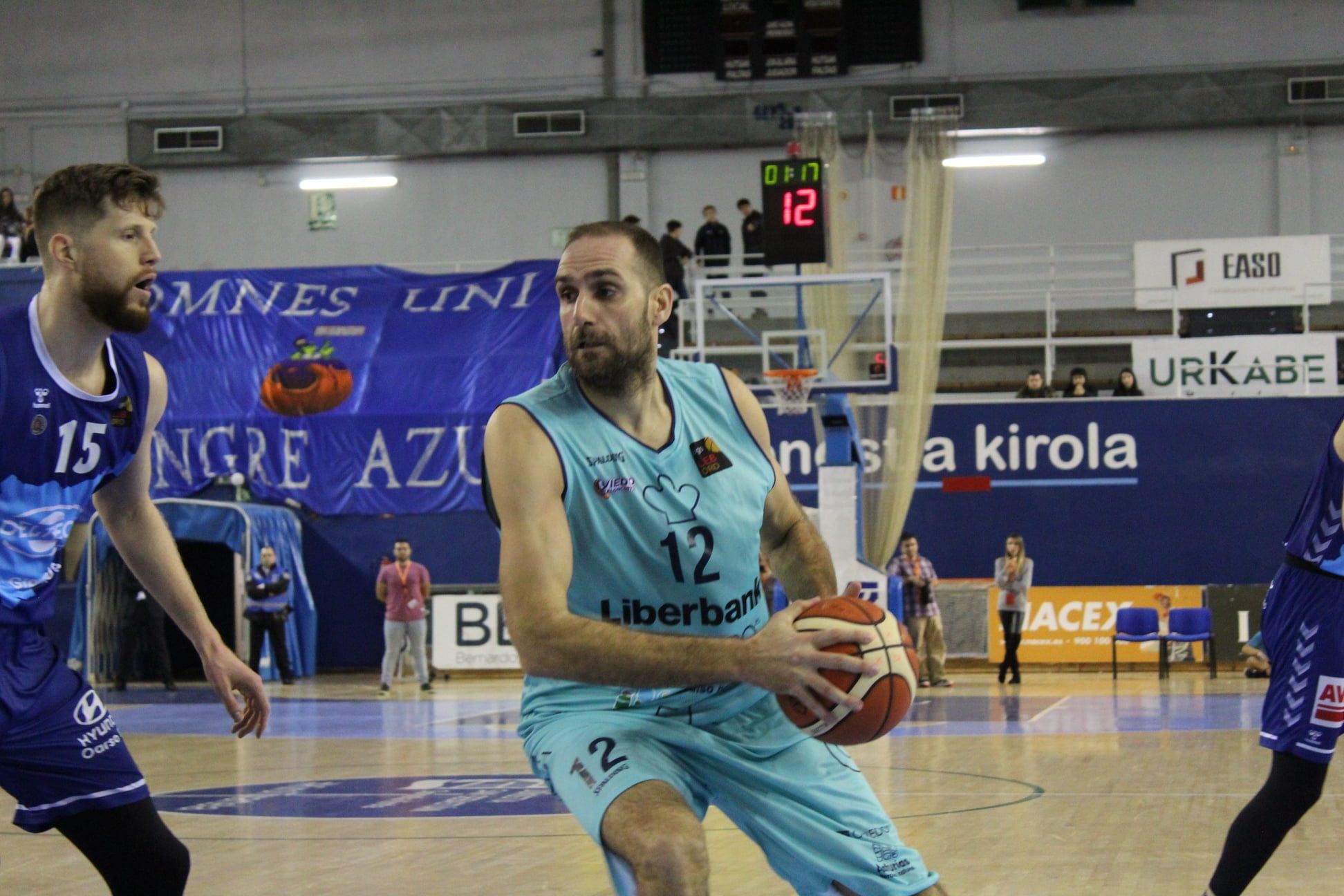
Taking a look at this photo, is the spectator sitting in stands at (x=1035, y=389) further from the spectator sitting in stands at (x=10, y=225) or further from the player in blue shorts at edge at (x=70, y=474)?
the player in blue shorts at edge at (x=70, y=474)

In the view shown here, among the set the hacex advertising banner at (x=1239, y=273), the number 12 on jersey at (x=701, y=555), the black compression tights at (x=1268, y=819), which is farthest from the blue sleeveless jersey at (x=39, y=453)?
the hacex advertising banner at (x=1239, y=273)

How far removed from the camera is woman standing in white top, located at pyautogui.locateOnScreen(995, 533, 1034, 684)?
1927cm

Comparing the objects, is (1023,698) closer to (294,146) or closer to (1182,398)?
(1182,398)

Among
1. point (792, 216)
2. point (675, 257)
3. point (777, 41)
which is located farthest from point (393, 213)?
point (792, 216)

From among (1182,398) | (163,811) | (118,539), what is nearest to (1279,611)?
(118,539)

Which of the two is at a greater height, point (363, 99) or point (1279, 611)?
point (363, 99)

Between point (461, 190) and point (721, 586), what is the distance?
2686cm

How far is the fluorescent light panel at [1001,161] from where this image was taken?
2822 cm

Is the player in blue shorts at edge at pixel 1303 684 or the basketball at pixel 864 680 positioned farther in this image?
the player in blue shorts at edge at pixel 1303 684

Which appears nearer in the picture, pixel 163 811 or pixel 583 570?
pixel 583 570

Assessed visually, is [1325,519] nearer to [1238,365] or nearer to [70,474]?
[70,474]

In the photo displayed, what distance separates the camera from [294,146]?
29.7m

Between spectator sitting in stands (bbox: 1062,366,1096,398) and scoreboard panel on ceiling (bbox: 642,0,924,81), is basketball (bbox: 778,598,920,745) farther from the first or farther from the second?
scoreboard panel on ceiling (bbox: 642,0,924,81)

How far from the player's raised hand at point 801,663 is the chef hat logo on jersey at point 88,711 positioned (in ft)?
5.82
